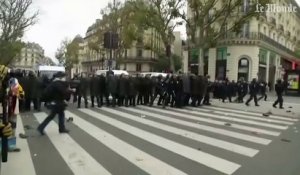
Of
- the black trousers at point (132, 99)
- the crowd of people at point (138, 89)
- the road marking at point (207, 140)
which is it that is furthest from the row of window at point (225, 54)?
the road marking at point (207, 140)

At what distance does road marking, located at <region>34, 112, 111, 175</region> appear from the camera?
7.64m

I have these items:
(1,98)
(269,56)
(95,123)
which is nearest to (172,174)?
(1,98)

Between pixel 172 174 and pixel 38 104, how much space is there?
11713 mm

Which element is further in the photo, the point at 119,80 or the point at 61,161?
the point at 119,80

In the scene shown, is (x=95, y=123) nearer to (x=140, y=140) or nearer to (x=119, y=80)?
(x=140, y=140)

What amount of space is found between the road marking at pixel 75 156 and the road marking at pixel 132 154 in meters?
0.65

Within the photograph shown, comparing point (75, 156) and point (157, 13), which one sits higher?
point (157, 13)

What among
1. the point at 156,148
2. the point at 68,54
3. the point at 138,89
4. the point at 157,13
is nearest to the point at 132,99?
the point at 138,89

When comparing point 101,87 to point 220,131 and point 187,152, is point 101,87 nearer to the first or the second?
point 220,131

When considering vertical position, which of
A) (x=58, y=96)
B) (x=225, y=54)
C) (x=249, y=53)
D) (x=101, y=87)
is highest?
(x=249, y=53)

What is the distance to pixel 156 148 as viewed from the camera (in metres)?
9.87

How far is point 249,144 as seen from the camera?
10836mm

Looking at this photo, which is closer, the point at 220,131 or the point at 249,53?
the point at 220,131

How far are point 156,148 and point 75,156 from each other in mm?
1840
